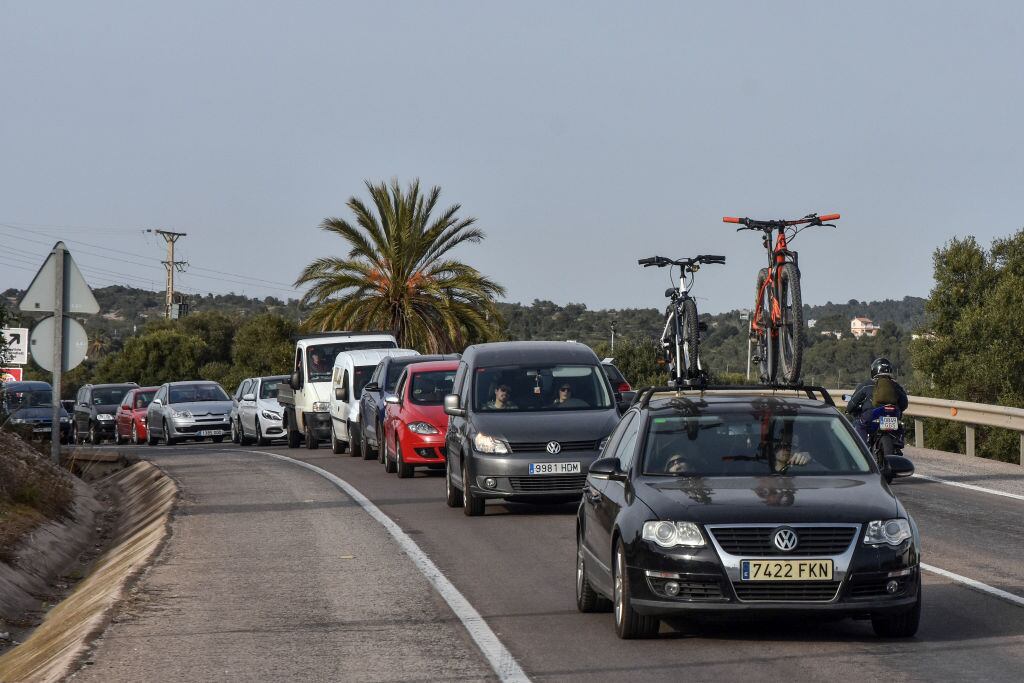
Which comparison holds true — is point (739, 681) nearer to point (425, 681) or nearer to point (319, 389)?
point (425, 681)

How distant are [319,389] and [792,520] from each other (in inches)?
1002

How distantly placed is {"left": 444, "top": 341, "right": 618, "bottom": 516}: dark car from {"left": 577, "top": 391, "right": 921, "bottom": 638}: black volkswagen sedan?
6.27 meters

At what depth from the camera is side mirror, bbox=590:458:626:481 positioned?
30.6ft

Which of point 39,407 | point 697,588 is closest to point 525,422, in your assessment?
point 697,588

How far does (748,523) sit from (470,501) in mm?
8274

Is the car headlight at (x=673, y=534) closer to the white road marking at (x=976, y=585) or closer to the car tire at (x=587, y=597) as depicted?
the car tire at (x=587, y=597)

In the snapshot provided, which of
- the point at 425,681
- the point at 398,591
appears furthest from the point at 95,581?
the point at 425,681

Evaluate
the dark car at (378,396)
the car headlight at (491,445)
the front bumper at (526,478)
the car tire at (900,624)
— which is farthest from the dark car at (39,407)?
the car tire at (900,624)

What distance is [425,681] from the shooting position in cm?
775

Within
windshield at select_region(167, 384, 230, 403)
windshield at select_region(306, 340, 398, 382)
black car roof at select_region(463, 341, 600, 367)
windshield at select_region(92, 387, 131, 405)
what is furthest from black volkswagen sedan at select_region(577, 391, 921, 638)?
windshield at select_region(92, 387, 131, 405)

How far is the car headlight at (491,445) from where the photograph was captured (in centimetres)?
1627

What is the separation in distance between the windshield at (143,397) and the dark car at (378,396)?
18.2 meters

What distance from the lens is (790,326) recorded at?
53.8 ft

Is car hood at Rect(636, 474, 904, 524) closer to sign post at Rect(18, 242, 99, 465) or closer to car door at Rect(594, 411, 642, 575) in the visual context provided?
car door at Rect(594, 411, 642, 575)
